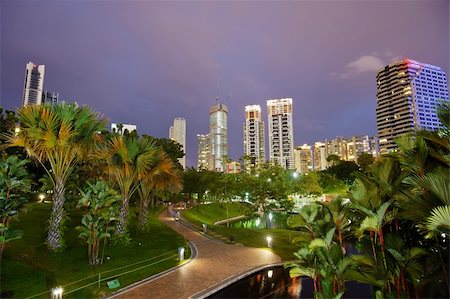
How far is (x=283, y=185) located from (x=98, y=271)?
1968 cm

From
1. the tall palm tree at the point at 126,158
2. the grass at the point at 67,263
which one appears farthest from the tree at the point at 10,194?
the tall palm tree at the point at 126,158

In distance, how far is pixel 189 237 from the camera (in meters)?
25.1

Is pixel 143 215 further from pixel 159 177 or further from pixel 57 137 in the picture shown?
pixel 57 137

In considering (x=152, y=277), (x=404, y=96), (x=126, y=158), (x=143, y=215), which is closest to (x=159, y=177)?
(x=143, y=215)

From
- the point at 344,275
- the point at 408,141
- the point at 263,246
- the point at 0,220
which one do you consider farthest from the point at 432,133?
the point at 263,246

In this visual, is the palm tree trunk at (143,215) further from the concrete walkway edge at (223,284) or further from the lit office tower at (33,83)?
the lit office tower at (33,83)

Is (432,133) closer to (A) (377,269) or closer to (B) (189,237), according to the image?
(A) (377,269)

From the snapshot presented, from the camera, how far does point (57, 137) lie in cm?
1377

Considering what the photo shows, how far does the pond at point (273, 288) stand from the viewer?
13.2m

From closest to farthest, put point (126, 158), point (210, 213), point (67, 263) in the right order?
1. point (67, 263)
2. point (126, 158)
3. point (210, 213)

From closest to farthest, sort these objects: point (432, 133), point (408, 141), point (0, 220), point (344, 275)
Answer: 1. point (432, 133)
2. point (408, 141)
3. point (344, 275)
4. point (0, 220)

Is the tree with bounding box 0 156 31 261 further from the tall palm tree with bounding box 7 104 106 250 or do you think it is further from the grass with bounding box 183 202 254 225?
the grass with bounding box 183 202 254 225

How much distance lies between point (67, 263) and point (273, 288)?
34.9ft

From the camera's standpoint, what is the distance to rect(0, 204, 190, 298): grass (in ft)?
37.7
